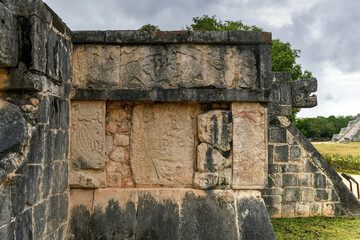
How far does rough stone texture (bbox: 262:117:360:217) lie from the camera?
573 centimetres

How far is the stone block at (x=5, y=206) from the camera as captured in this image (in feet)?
6.14

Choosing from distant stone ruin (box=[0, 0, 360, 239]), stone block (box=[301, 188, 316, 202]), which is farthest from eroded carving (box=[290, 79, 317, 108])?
distant stone ruin (box=[0, 0, 360, 239])

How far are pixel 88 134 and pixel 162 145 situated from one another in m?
0.79

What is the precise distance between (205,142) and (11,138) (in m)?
1.80

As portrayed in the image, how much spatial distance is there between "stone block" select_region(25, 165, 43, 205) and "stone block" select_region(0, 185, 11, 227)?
219 millimetres

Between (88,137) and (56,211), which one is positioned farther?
(88,137)

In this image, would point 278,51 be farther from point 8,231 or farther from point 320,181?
point 8,231

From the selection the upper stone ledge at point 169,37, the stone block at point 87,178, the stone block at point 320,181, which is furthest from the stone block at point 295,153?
the stone block at point 87,178

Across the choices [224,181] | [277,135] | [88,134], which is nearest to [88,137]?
[88,134]

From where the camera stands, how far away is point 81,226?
2953 mm

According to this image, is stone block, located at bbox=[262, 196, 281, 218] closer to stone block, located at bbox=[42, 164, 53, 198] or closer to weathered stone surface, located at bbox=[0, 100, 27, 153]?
stone block, located at bbox=[42, 164, 53, 198]

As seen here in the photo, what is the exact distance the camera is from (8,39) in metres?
2.03

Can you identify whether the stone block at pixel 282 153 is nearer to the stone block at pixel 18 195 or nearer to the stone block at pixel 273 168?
the stone block at pixel 273 168

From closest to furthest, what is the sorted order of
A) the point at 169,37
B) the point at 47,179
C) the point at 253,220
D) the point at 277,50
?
the point at 47,179 → the point at 253,220 → the point at 169,37 → the point at 277,50
